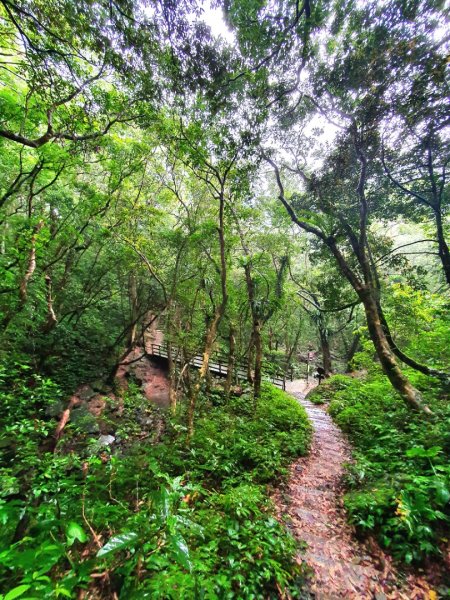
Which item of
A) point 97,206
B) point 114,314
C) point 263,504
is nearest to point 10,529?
point 263,504

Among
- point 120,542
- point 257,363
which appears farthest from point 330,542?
point 257,363

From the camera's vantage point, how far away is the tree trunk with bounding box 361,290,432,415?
510 centimetres

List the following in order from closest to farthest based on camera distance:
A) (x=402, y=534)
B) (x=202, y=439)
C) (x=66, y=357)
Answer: (x=402, y=534) < (x=202, y=439) < (x=66, y=357)

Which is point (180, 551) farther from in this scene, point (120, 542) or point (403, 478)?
point (403, 478)

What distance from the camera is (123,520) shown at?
2.11 m

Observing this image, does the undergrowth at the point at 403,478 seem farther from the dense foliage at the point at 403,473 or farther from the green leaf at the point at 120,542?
the green leaf at the point at 120,542

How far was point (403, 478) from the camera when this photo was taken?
10.7 ft

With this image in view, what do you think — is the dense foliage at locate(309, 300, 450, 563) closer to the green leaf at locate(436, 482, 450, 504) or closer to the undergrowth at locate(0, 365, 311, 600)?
the green leaf at locate(436, 482, 450, 504)

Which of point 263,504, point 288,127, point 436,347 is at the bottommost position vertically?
point 263,504

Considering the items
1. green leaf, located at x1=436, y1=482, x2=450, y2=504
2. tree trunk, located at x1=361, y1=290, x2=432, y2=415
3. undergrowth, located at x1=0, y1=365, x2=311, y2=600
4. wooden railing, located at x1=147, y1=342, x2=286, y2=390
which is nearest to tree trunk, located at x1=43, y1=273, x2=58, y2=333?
undergrowth, located at x1=0, y1=365, x2=311, y2=600

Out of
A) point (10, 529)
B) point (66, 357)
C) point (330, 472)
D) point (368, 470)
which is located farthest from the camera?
point (66, 357)

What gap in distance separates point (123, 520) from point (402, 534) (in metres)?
3.14

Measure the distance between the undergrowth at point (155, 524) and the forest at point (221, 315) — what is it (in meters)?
0.03

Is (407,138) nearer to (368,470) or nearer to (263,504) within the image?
(368,470)
